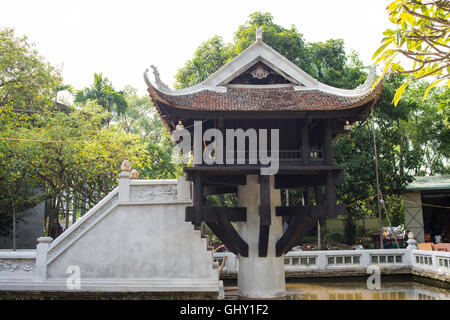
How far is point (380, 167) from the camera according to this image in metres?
17.3

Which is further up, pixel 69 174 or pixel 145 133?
pixel 145 133

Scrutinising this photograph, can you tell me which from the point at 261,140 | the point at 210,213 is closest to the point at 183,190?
the point at 210,213

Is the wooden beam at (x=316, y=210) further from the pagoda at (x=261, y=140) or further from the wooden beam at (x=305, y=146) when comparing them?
the wooden beam at (x=305, y=146)

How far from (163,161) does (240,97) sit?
10297 millimetres

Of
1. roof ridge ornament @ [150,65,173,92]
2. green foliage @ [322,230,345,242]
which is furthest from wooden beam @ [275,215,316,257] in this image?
green foliage @ [322,230,345,242]

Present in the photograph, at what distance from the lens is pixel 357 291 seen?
1049 cm

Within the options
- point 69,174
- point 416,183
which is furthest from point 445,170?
point 69,174

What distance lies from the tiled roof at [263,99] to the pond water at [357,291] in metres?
4.61

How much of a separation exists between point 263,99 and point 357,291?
596 centimetres

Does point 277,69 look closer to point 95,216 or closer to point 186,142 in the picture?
point 186,142

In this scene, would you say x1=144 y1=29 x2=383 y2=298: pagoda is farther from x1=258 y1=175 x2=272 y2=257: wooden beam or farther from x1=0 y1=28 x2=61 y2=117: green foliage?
x1=0 y1=28 x2=61 y2=117: green foliage

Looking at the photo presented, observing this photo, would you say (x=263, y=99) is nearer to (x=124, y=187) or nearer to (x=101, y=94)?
(x=124, y=187)

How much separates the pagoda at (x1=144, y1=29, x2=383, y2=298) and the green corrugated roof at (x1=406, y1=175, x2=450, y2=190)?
10.5 m

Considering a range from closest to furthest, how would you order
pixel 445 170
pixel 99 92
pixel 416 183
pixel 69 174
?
pixel 69 174 → pixel 416 183 → pixel 99 92 → pixel 445 170
